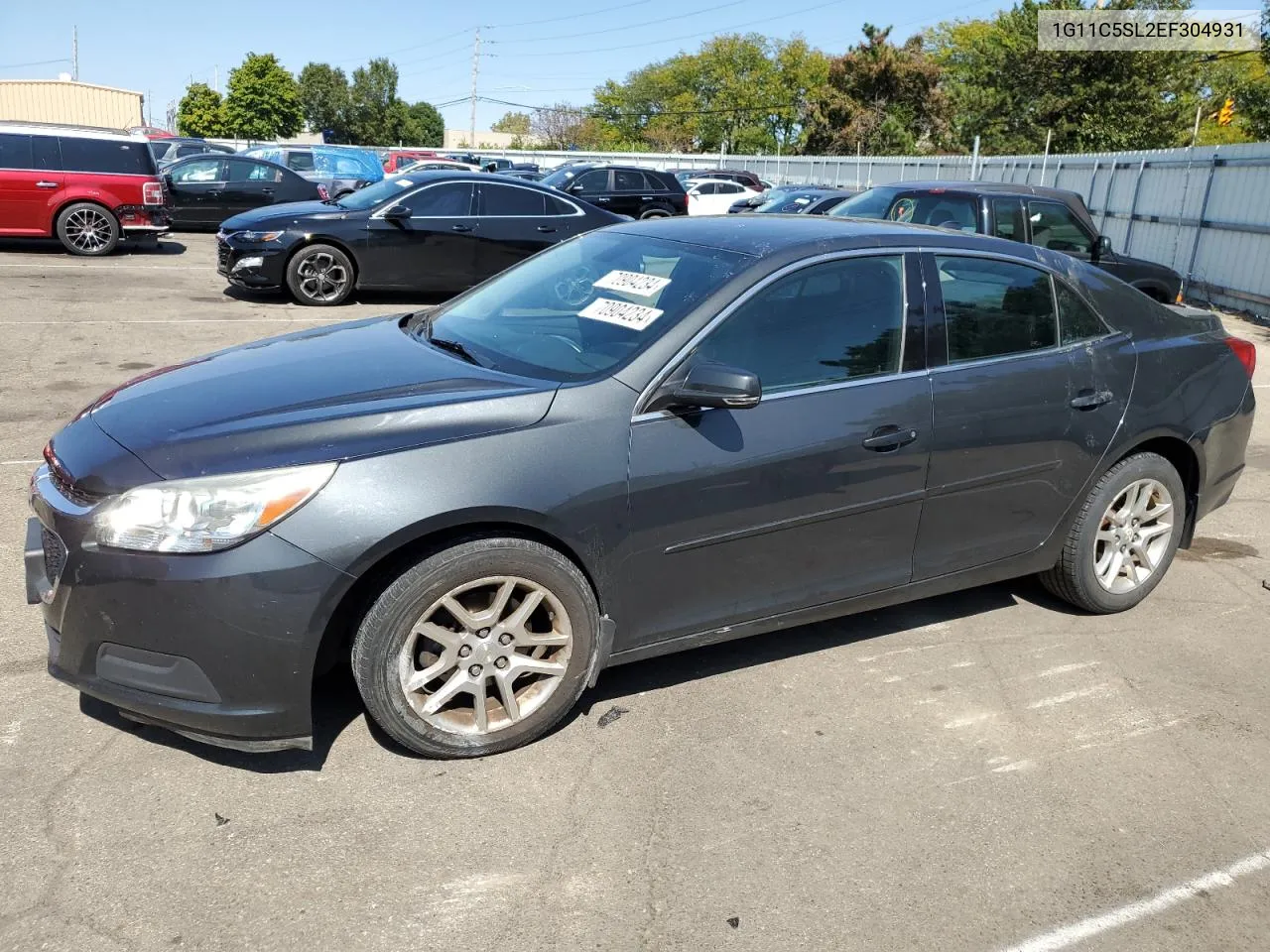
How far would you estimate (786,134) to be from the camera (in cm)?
10531

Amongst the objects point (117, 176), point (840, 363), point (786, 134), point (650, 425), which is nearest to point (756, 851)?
point (650, 425)

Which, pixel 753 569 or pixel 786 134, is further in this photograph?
pixel 786 134

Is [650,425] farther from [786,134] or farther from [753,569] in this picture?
[786,134]

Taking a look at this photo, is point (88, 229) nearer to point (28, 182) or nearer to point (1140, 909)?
point (28, 182)

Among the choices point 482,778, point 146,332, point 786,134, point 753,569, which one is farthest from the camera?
point 786,134

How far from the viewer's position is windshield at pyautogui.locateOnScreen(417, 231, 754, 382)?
3.79 m

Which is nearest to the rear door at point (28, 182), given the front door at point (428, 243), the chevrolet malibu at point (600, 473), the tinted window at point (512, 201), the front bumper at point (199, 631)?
the front door at point (428, 243)

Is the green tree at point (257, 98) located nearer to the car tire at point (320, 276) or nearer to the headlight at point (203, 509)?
the car tire at point (320, 276)

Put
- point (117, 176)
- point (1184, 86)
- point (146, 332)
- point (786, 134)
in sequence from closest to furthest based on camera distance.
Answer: point (146, 332) → point (117, 176) → point (1184, 86) → point (786, 134)

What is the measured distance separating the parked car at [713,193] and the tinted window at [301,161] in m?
9.97

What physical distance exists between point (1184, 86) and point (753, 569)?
1919 inches

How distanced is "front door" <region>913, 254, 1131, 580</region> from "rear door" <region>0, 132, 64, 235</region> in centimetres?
1496

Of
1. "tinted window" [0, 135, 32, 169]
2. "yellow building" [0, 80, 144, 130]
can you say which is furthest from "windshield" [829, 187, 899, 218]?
"yellow building" [0, 80, 144, 130]

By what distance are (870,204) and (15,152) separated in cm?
1175
